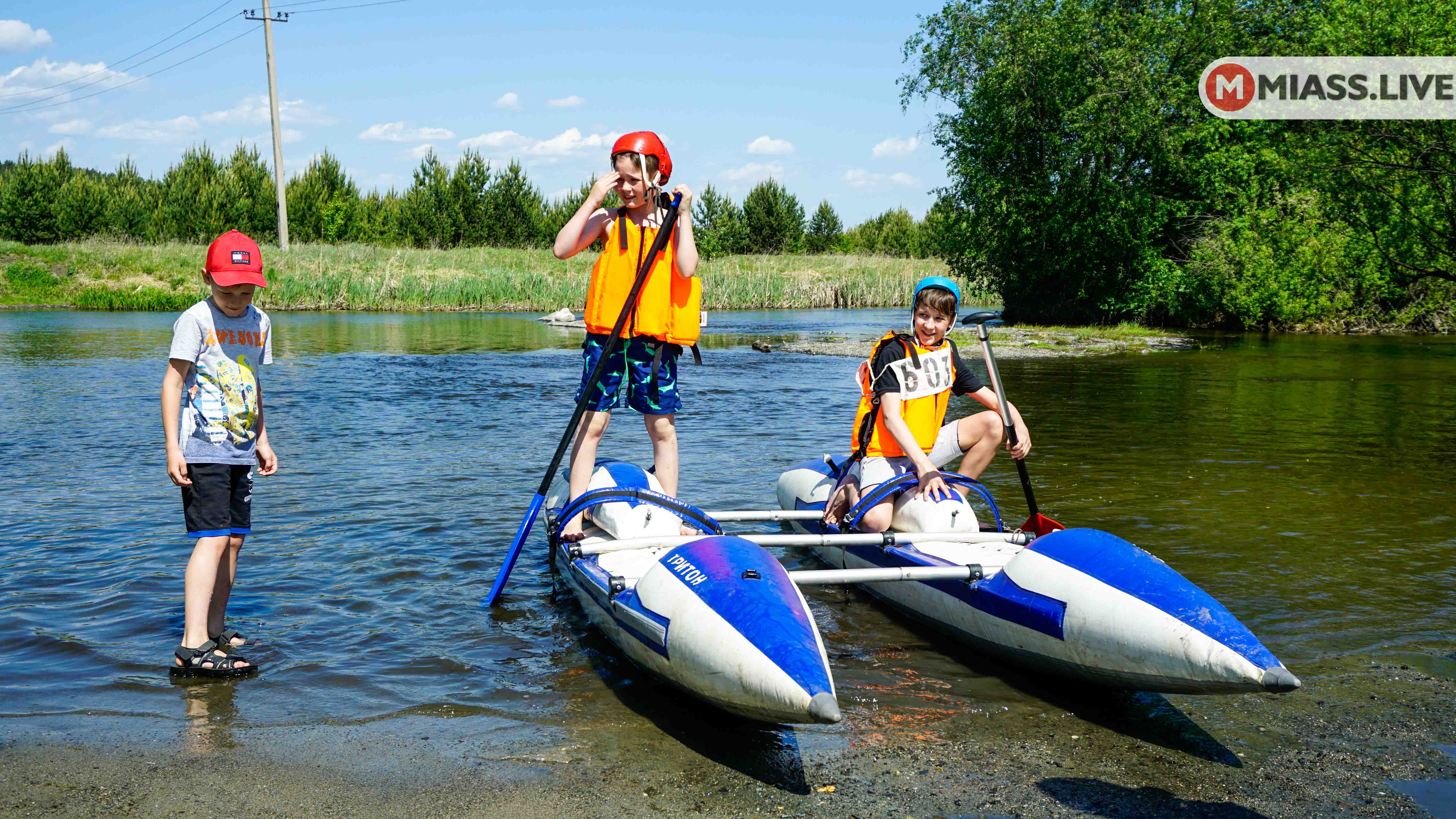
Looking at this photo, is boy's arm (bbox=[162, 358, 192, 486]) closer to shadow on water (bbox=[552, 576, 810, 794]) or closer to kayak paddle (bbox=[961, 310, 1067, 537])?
shadow on water (bbox=[552, 576, 810, 794])

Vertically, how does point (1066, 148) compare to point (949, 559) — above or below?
above

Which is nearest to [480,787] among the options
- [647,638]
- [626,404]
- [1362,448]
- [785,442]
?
[647,638]

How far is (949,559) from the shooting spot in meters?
4.80

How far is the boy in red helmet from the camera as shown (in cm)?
530

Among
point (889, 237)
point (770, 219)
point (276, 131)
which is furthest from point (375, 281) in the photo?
point (889, 237)

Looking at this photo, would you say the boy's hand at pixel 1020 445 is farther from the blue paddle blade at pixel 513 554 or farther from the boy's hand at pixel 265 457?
the boy's hand at pixel 265 457

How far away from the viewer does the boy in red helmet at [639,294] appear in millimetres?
5301

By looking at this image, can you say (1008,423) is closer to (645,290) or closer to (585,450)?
(645,290)

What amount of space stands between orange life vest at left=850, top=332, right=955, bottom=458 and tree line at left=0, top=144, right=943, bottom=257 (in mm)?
47289

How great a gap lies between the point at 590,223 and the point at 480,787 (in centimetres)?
311

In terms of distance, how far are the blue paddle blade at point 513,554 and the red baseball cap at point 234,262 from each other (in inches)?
72.6

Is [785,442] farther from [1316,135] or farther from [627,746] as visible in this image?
[1316,135]

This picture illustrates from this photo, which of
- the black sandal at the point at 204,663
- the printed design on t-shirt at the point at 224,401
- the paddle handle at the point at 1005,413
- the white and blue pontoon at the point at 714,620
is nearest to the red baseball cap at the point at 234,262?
the printed design on t-shirt at the point at 224,401

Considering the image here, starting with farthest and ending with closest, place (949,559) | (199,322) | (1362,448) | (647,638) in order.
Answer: (1362,448), (949,559), (199,322), (647,638)
